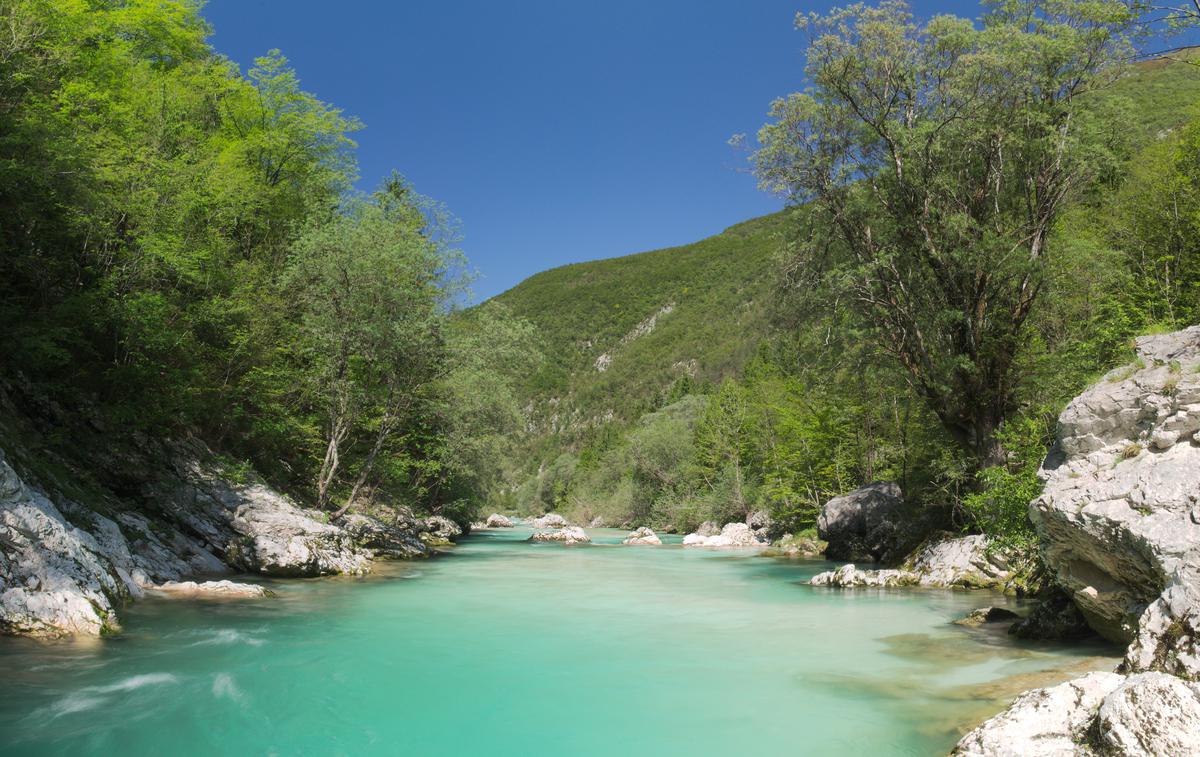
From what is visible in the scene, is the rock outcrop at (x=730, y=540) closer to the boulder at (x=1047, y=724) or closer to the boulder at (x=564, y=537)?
the boulder at (x=564, y=537)

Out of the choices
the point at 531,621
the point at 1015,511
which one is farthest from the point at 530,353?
the point at 1015,511

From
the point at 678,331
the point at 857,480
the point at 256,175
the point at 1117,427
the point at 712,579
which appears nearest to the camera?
the point at 1117,427

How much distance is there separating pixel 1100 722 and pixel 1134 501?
12.4 feet

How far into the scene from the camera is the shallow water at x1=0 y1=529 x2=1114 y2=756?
21.7 ft

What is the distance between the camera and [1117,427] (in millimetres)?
8930

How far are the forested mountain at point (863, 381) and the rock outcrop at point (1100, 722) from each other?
6583mm

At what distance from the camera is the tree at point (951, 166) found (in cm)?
1628

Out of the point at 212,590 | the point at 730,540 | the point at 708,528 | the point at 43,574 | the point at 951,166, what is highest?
the point at 951,166

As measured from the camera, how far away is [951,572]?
1712 cm

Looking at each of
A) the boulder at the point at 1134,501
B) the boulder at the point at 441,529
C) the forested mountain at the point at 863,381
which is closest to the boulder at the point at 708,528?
the forested mountain at the point at 863,381

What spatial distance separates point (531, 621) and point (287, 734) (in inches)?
259

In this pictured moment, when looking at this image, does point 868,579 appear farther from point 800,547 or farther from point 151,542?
point 151,542

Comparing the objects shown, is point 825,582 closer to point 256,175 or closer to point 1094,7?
point 1094,7

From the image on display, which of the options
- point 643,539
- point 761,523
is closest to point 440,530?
point 643,539
